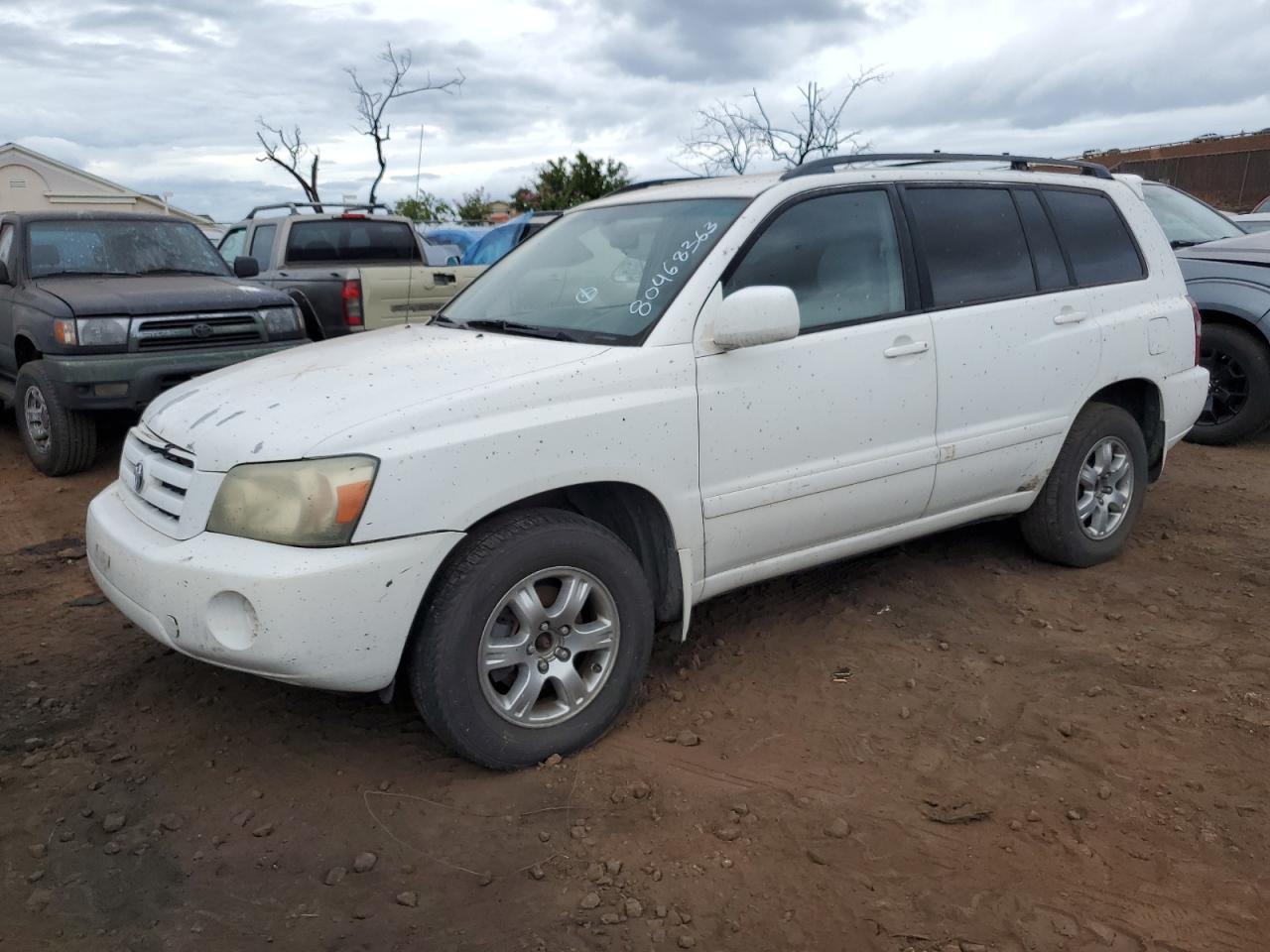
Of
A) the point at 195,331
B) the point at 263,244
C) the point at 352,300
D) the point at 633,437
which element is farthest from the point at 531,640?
the point at 263,244

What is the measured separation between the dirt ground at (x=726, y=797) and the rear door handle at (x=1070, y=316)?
1.20 metres

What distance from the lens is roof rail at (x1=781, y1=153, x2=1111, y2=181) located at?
3979 millimetres

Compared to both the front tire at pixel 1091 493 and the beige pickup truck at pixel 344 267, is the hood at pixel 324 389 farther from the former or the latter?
the beige pickup truck at pixel 344 267

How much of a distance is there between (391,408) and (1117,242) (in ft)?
11.7

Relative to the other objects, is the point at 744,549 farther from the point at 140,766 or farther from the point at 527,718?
the point at 140,766

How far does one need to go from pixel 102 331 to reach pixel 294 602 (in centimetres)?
452

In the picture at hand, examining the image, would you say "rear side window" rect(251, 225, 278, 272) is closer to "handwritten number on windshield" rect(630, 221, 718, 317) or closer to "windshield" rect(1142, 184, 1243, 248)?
"handwritten number on windshield" rect(630, 221, 718, 317)

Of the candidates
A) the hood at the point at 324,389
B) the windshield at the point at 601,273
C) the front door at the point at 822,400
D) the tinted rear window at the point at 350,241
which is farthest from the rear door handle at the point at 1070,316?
the tinted rear window at the point at 350,241

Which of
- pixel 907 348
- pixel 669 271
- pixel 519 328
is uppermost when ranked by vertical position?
pixel 669 271

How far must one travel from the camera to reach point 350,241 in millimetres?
9859

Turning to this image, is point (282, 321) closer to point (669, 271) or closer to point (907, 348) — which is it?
point (669, 271)

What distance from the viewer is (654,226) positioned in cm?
395

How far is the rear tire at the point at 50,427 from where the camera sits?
21.3 feet

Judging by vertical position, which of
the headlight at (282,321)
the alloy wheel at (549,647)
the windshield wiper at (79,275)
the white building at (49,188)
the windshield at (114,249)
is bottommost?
the alloy wheel at (549,647)
